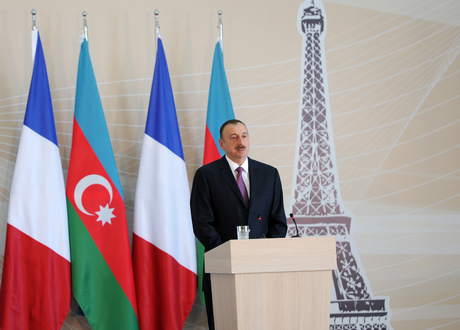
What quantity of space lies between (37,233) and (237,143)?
1.82 m

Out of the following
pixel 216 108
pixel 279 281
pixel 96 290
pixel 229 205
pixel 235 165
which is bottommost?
pixel 96 290

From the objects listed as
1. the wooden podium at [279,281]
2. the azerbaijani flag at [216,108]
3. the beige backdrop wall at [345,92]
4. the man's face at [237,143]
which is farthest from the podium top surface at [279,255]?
the beige backdrop wall at [345,92]

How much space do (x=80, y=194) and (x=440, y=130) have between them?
331 cm

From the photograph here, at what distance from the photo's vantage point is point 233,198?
2.53 meters

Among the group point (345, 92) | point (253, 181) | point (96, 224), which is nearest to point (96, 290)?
point (96, 224)

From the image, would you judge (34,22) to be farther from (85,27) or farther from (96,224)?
(96,224)

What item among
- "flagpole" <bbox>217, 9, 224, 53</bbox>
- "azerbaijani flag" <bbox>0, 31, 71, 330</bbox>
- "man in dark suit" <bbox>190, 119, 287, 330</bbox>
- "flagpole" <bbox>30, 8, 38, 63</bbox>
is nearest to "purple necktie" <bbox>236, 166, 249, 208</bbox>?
"man in dark suit" <bbox>190, 119, 287, 330</bbox>

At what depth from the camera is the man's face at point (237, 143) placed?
2607 millimetres

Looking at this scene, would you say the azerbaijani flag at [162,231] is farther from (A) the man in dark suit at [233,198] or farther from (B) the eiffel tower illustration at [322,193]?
(B) the eiffel tower illustration at [322,193]

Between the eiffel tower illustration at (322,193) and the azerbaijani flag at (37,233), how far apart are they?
197 cm

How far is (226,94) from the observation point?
397cm

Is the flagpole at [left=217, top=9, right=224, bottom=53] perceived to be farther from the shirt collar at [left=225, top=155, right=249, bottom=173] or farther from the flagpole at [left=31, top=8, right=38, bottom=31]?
the shirt collar at [left=225, top=155, right=249, bottom=173]

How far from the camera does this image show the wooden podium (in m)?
1.70

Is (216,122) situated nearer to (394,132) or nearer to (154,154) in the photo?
(154,154)
